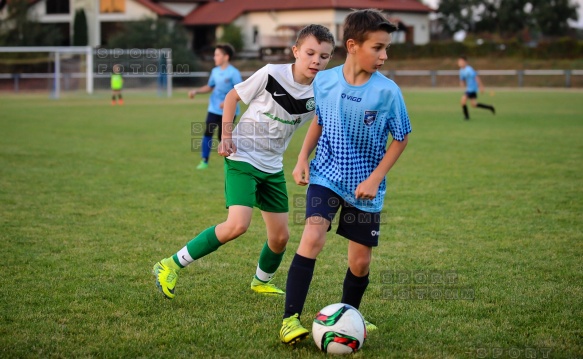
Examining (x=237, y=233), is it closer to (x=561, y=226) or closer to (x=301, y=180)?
(x=301, y=180)

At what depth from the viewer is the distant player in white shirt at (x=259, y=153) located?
504 cm

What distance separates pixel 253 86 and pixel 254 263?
1.75m

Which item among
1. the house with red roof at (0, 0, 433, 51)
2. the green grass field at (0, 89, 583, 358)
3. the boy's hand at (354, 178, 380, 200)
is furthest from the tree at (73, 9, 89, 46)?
the boy's hand at (354, 178, 380, 200)

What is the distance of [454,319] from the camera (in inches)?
186

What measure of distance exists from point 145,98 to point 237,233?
31.9 meters

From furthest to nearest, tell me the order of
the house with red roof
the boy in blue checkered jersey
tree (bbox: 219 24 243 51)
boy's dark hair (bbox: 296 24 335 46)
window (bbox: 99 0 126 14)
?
window (bbox: 99 0 126 14), the house with red roof, tree (bbox: 219 24 243 51), boy's dark hair (bbox: 296 24 335 46), the boy in blue checkered jersey

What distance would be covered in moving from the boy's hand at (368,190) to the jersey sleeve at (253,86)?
1.29m

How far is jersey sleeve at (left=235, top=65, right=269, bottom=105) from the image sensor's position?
5105 millimetres

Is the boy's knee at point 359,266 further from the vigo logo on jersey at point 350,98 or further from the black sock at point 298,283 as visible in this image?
the vigo logo on jersey at point 350,98

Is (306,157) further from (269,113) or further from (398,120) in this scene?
(269,113)

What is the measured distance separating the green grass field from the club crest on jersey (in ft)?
4.15

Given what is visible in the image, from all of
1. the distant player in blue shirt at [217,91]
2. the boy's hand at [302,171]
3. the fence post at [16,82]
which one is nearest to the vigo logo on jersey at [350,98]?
the boy's hand at [302,171]

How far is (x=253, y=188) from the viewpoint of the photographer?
5129 mm

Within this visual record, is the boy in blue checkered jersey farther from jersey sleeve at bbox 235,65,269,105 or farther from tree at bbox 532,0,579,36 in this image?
tree at bbox 532,0,579,36
